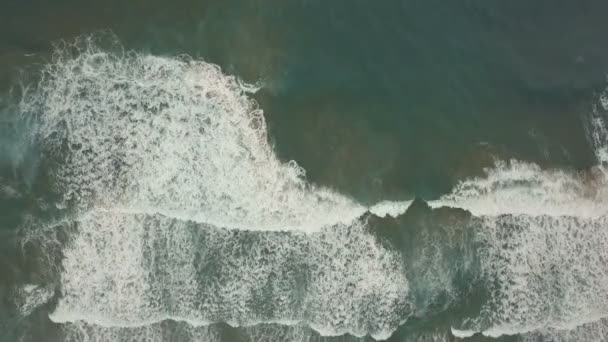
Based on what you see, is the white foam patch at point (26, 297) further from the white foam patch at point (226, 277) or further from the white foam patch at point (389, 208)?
the white foam patch at point (389, 208)

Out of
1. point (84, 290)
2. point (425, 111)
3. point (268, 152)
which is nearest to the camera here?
point (84, 290)

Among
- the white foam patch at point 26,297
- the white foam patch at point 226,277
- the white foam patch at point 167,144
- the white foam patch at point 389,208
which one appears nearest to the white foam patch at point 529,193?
the white foam patch at point 389,208

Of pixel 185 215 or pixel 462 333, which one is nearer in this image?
→ pixel 185 215

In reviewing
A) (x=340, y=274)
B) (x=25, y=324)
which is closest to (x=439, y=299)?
(x=340, y=274)

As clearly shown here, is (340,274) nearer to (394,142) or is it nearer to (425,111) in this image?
(394,142)

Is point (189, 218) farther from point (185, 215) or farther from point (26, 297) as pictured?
point (26, 297)

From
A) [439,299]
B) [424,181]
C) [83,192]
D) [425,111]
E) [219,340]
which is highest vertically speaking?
[425,111]

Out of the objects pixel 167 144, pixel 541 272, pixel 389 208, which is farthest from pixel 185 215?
pixel 541 272
